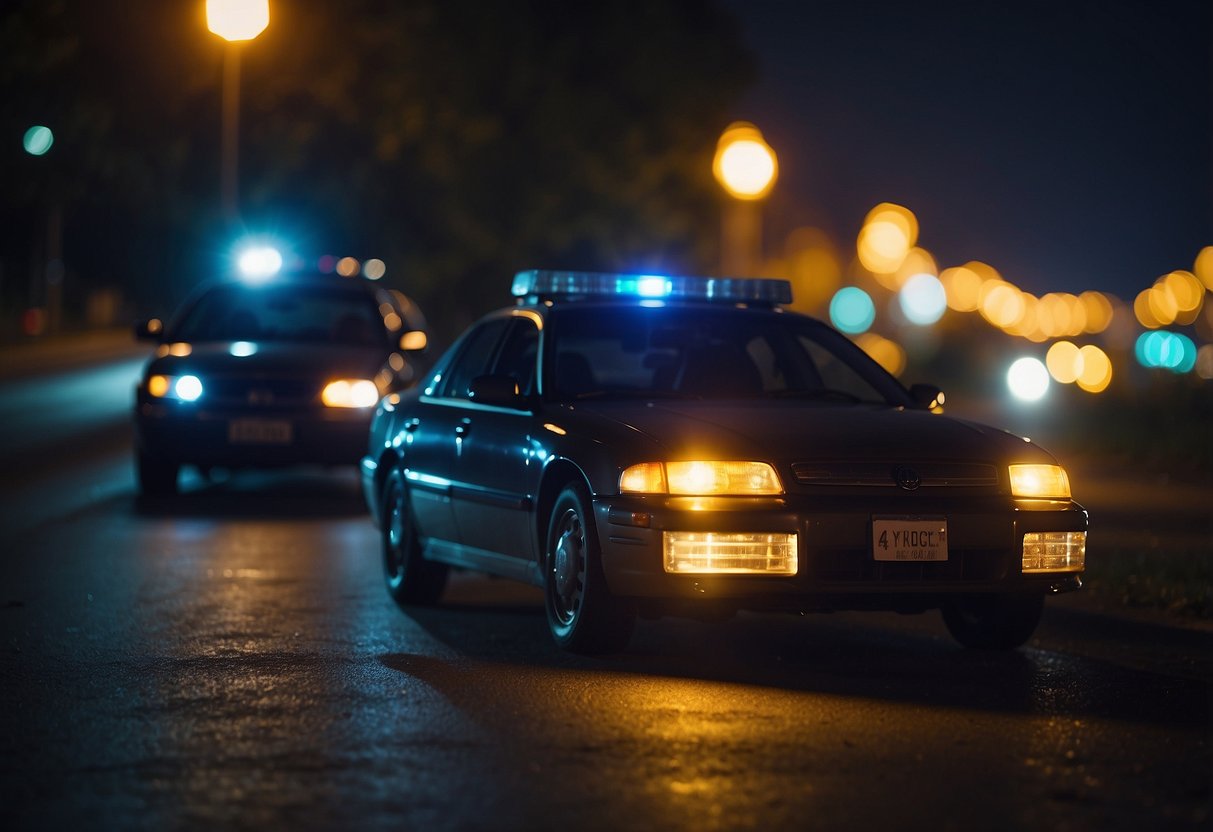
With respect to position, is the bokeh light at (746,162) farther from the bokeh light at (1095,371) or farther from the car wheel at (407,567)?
the car wheel at (407,567)

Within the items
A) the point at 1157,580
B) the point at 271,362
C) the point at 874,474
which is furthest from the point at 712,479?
the point at 271,362

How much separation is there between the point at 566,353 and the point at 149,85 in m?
44.4

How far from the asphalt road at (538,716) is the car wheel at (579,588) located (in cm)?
10

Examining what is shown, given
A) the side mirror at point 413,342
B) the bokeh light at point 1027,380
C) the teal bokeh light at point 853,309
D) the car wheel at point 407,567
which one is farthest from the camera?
the teal bokeh light at point 853,309

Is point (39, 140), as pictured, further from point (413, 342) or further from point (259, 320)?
point (413, 342)

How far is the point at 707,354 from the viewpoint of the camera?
1005 cm

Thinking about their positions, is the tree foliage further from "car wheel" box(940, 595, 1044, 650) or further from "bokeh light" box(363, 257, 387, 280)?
"car wheel" box(940, 595, 1044, 650)

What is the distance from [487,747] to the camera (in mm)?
6742

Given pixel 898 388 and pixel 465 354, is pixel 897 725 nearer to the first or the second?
pixel 898 388

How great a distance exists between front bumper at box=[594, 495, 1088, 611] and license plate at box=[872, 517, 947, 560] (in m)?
0.03

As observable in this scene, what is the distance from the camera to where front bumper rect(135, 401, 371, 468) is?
16719 mm

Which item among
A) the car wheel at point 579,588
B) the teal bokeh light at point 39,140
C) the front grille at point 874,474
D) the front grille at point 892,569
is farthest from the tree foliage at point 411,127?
the front grille at point 892,569

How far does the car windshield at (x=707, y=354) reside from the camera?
32.2 ft

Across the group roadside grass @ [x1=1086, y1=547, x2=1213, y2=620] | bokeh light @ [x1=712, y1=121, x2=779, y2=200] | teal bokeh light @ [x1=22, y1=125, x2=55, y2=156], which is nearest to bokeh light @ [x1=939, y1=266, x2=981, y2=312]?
teal bokeh light @ [x1=22, y1=125, x2=55, y2=156]
